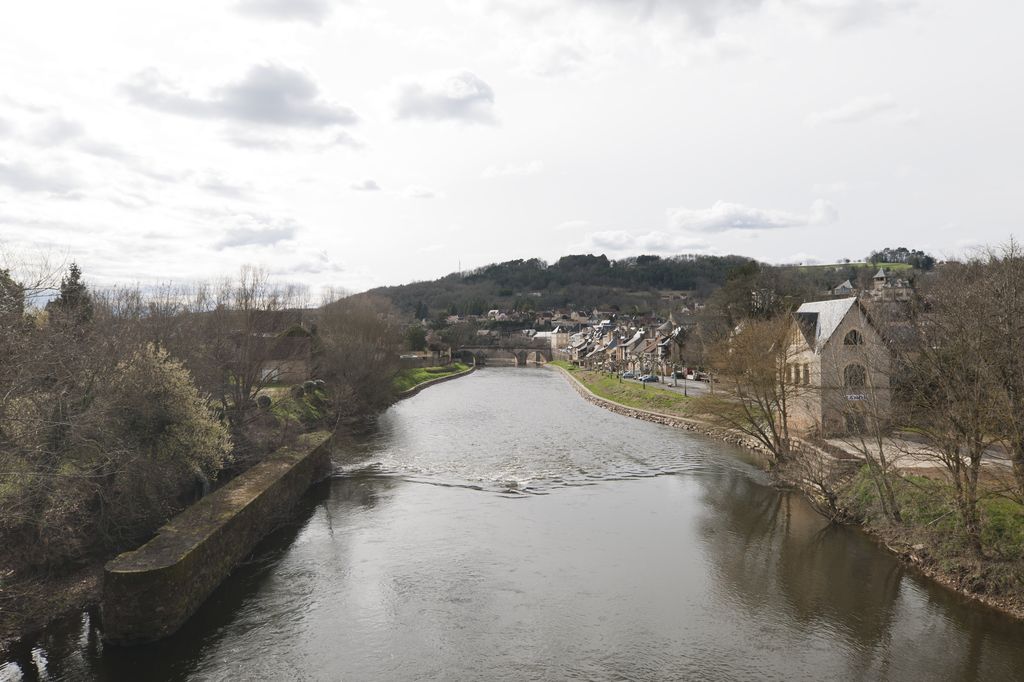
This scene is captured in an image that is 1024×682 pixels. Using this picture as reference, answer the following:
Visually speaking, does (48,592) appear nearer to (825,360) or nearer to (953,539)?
(953,539)

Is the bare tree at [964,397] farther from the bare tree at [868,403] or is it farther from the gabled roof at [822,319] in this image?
the gabled roof at [822,319]

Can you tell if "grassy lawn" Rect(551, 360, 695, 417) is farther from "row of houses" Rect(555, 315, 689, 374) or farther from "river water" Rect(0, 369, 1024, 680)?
"river water" Rect(0, 369, 1024, 680)

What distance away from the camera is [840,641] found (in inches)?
476

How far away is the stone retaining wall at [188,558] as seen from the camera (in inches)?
472

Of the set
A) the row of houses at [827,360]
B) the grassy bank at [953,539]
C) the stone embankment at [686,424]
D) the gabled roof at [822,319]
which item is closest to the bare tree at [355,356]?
the stone embankment at [686,424]

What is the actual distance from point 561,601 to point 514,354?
113m

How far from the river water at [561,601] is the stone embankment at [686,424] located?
23.0 feet

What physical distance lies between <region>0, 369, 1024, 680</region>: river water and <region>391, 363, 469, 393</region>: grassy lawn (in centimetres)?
3254

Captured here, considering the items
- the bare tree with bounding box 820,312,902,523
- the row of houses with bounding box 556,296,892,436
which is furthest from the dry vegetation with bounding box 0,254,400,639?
the row of houses with bounding box 556,296,892,436

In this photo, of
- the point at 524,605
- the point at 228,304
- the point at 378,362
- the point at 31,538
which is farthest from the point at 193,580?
the point at 378,362

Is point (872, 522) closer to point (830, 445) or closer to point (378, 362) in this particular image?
point (830, 445)

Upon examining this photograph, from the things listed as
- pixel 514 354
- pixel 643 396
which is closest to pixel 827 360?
pixel 643 396

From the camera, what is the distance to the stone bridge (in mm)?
123475

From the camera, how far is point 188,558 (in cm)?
1310
